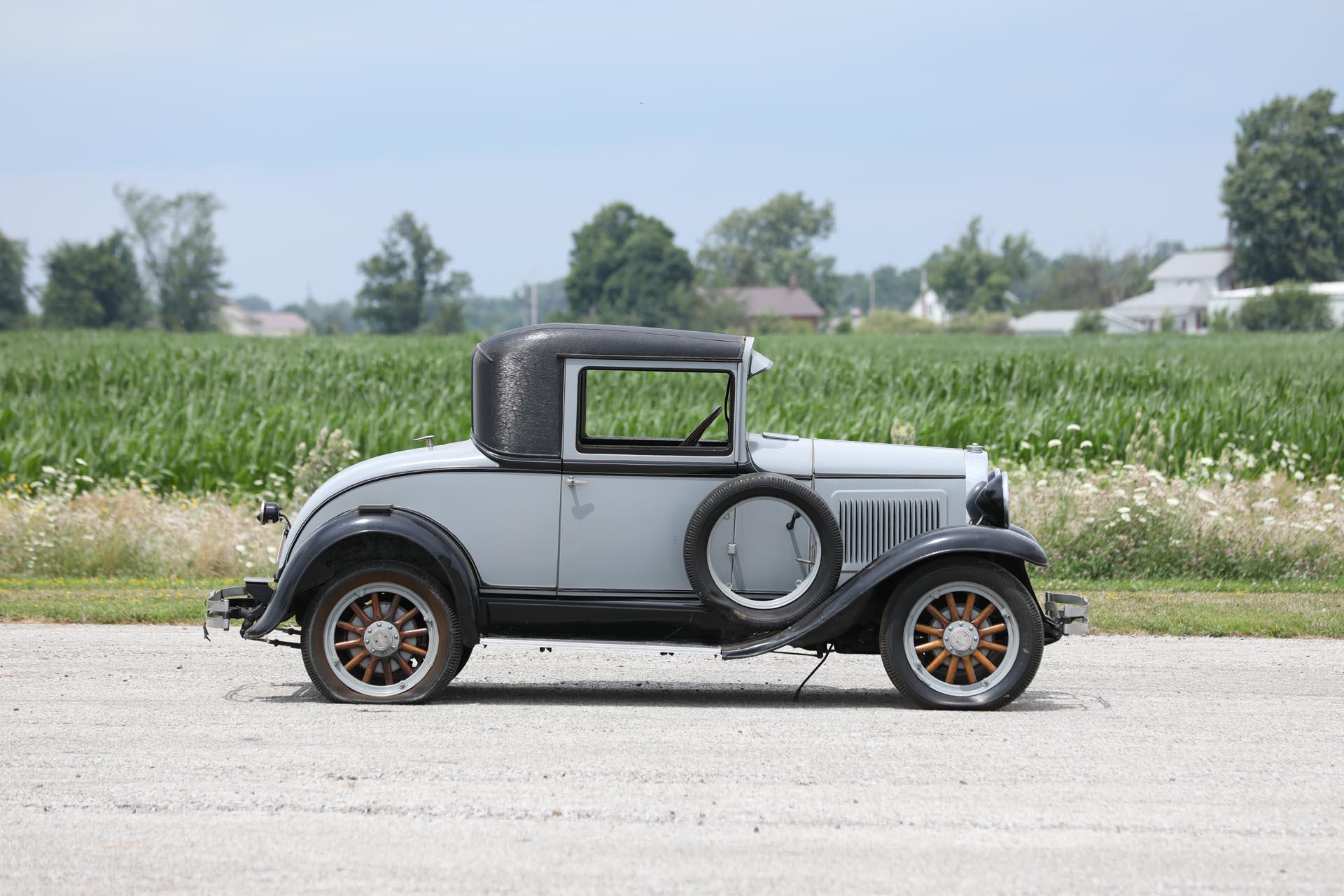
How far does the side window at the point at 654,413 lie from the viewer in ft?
24.0

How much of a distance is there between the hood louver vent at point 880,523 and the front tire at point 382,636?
2.22 meters

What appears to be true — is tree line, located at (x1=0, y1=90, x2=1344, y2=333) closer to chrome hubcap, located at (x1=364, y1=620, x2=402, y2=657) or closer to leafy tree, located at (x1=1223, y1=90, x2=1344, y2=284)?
leafy tree, located at (x1=1223, y1=90, x2=1344, y2=284)

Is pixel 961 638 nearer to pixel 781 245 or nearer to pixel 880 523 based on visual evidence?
pixel 880 523

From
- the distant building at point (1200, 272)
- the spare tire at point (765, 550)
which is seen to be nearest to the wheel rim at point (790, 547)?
the spare tire at point (765, 550)

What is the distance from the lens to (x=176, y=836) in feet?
15.9

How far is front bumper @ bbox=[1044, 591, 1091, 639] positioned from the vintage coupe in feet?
0.05

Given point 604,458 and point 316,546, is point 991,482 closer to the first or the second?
point 604,458

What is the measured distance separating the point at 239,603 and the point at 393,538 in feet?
3.46

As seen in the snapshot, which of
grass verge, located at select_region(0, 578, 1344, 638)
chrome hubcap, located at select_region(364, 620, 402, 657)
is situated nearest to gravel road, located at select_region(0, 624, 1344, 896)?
chrome hubcap, located at select_region(364, 620, 402, 657)

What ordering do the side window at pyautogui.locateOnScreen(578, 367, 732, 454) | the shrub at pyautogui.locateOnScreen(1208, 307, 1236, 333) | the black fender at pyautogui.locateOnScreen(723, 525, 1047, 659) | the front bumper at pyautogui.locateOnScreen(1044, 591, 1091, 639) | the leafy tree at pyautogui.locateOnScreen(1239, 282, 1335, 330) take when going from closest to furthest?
the black fender at pyautogui.locateOnScreen(723, 525, 1047, 659) < the front bumper at pyautogui.locateOnScreen(1044, 591, 1091, 639) < the side window at pyautogui.locateOnScreen(578, 367, 732, 454) < the leafy tree at pyautogui.locateOnScreen(1239, 282, 1335, 330) < the shrub at pyautogui.locateOnScreen(1208, 307, 1236, 333)

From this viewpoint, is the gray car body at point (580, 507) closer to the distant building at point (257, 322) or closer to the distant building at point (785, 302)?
the distant building at point (257, 322)

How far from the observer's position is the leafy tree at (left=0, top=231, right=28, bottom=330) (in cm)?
10988

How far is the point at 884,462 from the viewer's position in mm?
7414

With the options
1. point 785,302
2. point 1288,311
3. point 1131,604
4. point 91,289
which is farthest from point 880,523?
point 785,302
